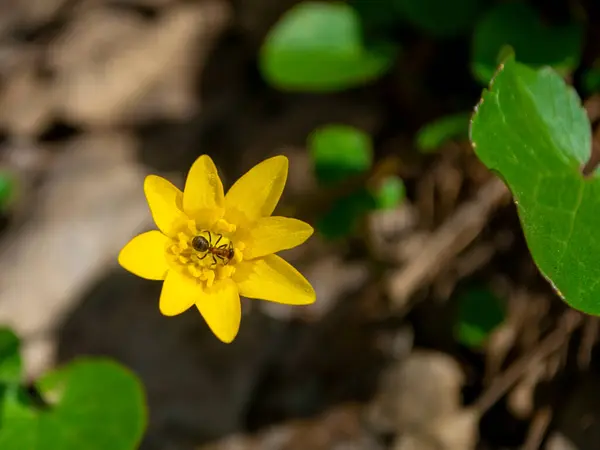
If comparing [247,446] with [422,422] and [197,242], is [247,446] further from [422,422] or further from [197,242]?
[197,242]

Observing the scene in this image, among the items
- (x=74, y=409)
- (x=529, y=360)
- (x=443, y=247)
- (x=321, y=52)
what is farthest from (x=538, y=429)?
(x=321, y=52)

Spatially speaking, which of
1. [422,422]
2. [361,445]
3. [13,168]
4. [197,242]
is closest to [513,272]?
[422,422]

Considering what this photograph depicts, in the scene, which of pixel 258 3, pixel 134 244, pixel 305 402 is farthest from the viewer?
pixel 258 3

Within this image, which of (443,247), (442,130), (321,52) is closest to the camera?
(442,130)

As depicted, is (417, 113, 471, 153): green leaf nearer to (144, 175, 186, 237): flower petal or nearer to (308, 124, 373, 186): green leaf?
(308, 124, 373, 186): green leaf

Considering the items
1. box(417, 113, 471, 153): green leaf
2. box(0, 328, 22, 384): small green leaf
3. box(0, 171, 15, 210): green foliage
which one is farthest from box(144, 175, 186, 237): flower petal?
box(0, 171, 15, 210): green foliage

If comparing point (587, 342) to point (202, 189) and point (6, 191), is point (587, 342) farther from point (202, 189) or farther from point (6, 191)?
point (6, 191)

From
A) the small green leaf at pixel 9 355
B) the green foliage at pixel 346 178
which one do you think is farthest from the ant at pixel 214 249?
the green foliage at pixel 346 178
